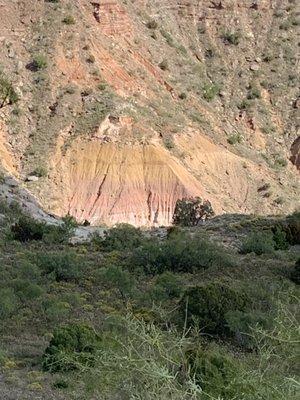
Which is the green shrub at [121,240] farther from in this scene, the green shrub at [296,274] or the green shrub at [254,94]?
the green shrub at [254,94]

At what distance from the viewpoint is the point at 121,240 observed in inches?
990

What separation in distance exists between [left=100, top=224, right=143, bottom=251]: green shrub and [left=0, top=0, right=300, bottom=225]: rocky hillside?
17962 mm

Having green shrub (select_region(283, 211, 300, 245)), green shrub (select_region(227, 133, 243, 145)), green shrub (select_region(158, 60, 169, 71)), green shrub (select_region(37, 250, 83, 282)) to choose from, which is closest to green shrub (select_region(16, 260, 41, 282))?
green shrub (select_region(37, 250, 83, 282))

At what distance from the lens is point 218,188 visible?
5038 centimetres

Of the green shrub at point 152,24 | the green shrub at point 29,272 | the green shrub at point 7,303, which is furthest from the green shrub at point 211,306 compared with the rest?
the green shrub at point 152,24

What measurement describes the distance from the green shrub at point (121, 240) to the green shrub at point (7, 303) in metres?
8.60

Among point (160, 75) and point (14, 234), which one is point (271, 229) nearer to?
point (14, 234)

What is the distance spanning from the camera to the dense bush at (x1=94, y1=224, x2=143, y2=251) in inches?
945

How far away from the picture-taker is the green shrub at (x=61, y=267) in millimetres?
18141

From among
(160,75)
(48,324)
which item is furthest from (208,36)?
(48,324)

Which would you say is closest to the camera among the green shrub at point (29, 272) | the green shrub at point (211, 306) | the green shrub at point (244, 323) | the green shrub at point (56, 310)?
the green shrub at point (244, 323)

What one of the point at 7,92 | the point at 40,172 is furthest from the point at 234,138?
the point at 7,92

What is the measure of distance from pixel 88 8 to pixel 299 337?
51065 millimetres

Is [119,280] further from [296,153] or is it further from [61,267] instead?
[296,153]
